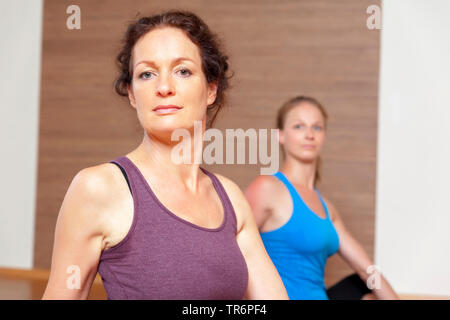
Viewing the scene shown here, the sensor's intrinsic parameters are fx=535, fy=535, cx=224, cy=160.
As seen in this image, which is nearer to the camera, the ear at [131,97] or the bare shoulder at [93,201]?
the bare shoulder at [93,201]

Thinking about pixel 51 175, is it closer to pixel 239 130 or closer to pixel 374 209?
pixel 239 130

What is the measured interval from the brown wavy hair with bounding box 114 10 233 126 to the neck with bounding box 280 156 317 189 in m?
0.93

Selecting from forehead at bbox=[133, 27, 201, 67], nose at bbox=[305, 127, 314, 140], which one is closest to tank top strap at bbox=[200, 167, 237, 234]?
forehead at bbox=[133, 27, 201, 67]

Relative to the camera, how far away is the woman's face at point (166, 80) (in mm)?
976

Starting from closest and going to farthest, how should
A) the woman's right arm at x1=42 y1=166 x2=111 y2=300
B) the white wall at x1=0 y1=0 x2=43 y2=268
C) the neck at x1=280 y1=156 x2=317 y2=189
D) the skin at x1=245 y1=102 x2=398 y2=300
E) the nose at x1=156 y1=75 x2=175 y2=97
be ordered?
the woman's right arm at x1=42 y1=166 x2=111 y2=300
the nose at x1=156 y1=75 x2=175 y2=97
the skin at x1=245 y1=102 x2=398 y2=300
the neck at x1=280 y1=156 x2=317 y2=189
the white wall at x1=0 y1=0 x2=43 y2=268

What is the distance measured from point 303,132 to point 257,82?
1.39m

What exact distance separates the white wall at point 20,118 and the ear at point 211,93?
9.59 feet

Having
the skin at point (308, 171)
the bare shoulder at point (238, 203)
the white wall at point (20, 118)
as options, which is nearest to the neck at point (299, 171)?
the skin at point (308, 171)

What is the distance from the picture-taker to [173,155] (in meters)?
1.03

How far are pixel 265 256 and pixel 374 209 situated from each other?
230cm

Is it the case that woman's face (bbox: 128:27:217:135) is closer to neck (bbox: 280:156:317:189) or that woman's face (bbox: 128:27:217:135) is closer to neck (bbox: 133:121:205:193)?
neck (bbox: 133:121:205:193)

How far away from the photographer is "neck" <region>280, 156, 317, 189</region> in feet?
6.71

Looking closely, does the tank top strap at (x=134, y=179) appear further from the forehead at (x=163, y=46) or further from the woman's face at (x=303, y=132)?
the woman's face at (x=303, y=132)

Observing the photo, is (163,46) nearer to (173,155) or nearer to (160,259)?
(173,155)
